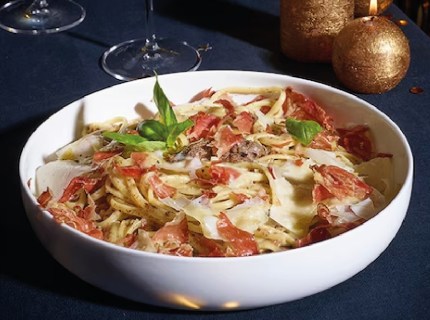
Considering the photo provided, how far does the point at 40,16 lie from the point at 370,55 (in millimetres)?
1109

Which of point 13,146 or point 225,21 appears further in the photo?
point 225,21

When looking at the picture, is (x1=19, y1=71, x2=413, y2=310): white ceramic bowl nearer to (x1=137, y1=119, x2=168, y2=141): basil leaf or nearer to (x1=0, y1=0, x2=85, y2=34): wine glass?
(x1=137, y1=119, x2=168, y2=141): basil leaf

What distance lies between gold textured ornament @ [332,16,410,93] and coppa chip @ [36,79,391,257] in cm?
34

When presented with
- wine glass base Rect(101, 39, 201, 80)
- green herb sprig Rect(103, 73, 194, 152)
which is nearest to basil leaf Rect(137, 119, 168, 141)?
green herb sprig Rect(103, 73, 194, 152)

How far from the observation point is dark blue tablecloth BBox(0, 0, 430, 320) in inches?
44.5

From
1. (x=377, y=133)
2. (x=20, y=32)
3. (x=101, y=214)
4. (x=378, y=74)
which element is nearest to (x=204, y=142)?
(x=101, y=214)

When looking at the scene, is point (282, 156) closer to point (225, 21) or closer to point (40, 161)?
point (40, 161)

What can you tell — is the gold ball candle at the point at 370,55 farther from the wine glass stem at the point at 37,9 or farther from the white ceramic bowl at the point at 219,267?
the wine glass stem at the point at 37,9

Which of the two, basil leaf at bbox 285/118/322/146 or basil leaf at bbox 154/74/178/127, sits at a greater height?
basil leaf at bbox 154/74/178/127

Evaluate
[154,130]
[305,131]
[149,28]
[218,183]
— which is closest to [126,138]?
[154,130]

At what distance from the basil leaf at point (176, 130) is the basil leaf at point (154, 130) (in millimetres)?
15

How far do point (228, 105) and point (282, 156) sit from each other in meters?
0.23

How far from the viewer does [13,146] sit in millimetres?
1571

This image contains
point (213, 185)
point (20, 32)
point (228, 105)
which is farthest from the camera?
point (20, 32)
